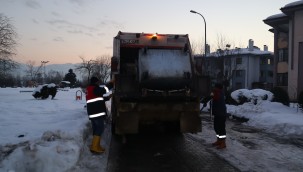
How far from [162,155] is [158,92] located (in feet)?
4.67

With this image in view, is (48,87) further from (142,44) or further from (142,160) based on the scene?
(142,160)

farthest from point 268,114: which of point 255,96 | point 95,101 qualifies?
point 95,101

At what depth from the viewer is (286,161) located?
7.45 metres

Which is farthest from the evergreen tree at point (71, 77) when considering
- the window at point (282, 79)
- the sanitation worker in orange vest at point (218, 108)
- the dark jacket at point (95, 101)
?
the dark jacket at point (95, 101)

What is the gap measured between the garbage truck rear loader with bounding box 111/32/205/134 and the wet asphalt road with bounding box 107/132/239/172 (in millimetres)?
551

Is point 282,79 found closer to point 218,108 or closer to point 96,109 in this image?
point 218,108

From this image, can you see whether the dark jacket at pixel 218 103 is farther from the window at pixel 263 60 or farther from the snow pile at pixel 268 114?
the window at pixel 263 60

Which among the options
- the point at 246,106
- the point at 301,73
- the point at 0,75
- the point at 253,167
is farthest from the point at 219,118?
the point at 0,75

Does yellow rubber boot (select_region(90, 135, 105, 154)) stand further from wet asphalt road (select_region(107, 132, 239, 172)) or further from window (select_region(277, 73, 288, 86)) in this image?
window (select_region(277, 73, 288, 86))

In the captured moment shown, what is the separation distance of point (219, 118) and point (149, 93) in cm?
223

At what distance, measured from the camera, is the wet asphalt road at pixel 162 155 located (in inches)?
264

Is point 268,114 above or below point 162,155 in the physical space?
above

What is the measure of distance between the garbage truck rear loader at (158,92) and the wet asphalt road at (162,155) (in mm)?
551

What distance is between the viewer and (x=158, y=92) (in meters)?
8.10
